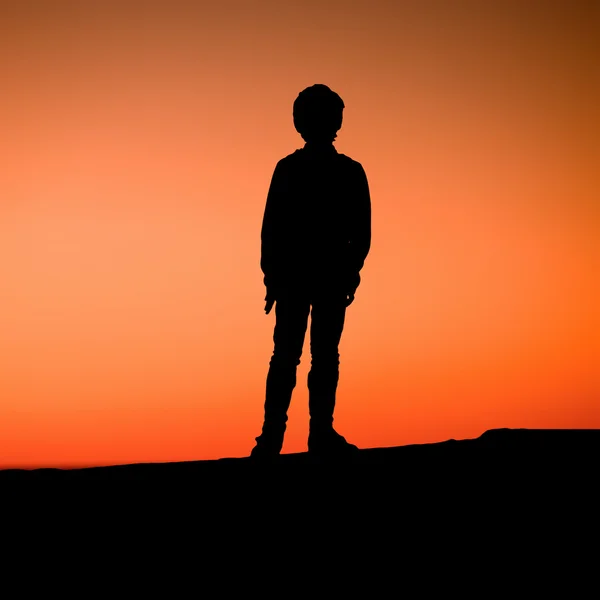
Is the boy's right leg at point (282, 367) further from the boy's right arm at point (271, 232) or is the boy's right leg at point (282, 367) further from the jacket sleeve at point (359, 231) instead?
the jacket sleeve at point (359, 231)

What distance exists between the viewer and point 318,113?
5.77 meters

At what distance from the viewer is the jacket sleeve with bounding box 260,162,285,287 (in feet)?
19.4

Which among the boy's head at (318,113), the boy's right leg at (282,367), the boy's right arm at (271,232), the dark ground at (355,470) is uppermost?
the boy's head at (318,113)

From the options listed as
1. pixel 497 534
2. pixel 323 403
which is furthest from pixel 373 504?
pixel 323 403

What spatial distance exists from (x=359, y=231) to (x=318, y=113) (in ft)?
3.25

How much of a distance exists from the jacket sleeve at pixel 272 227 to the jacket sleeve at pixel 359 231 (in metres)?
0.60

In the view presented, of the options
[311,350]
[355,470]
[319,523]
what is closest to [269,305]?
[311,350]

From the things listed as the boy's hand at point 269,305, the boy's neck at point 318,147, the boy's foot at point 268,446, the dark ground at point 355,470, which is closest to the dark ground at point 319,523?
the dark ground at point 355,470

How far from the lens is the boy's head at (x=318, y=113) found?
576 centimetres

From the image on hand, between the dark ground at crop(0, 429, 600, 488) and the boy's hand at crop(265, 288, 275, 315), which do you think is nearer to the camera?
the dark ground at crop(0, 429, 600, 488)

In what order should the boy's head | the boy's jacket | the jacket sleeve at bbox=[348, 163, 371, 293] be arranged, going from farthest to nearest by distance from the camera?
the jacket sleeve at bbox=[348, 163, 371, 293] → the boy's jacket → the boy's head

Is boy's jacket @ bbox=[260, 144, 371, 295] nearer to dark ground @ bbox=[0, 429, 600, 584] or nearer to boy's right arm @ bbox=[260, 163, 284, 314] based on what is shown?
boy's right arm @ bbox=[260, 163, 284, 314]

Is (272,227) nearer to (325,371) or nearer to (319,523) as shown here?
(325,371)

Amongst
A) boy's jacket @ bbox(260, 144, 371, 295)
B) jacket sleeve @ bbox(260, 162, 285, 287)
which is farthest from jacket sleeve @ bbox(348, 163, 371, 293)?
jacket sleeve @ bbox(260, 162, 285, 287)
